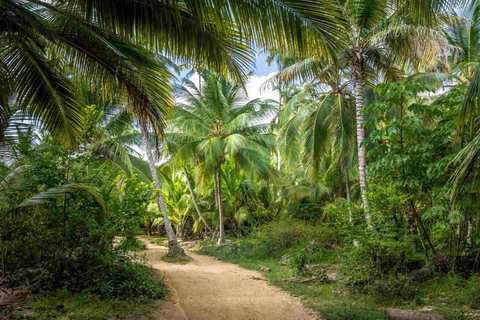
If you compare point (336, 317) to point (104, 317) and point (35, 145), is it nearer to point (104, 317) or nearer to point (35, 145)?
point (104, 317)

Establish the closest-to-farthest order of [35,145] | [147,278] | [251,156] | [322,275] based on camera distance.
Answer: [35,145]
[147,278]
[322,275]
[251,156]

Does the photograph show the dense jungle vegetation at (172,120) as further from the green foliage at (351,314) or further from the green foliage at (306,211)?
the green foliage at (306,211)

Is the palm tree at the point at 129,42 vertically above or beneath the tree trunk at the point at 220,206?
above

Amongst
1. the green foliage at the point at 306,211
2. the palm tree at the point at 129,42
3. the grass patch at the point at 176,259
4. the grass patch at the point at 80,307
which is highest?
the palm tree at the point at 129,42

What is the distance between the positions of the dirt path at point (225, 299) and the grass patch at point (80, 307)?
45cm

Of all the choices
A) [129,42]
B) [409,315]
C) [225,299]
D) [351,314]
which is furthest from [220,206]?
[129,42]

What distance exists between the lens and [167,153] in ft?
54.5

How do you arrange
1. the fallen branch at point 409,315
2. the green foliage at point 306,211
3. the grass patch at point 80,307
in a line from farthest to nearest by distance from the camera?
the green foliage at point 306,211
the fallen branch at point 409,315
the grass patch at point 80,307

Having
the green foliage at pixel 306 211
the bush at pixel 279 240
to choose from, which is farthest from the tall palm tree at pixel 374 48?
the green foliage at pixel 306 211

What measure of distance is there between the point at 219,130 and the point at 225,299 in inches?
413

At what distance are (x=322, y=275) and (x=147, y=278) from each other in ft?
12.9

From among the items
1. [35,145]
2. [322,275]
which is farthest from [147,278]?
[322,275]

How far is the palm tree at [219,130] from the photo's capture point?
15.2 m

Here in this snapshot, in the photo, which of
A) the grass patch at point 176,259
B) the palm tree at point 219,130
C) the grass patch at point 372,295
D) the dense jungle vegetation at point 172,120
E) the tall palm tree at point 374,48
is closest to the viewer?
the dense jungle vegetation at point 172,120
